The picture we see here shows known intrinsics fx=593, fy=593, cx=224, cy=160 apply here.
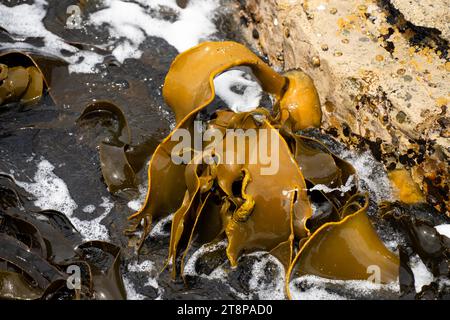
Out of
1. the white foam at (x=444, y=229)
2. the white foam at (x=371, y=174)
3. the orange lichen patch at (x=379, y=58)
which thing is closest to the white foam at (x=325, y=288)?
the white foam at (x=444, y=229)

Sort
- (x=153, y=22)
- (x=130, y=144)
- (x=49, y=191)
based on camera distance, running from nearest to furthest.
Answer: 1. (x=49, y=191)
2. (x=130, y=144)
3. (x=153, y=22)

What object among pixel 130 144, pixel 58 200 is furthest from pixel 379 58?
pixel 58 200

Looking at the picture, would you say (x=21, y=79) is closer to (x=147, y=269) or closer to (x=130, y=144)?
(x=130, y=144)

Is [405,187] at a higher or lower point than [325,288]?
higher

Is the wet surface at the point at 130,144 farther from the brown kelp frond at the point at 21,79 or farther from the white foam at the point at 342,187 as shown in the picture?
the white foam at the point at 342,187

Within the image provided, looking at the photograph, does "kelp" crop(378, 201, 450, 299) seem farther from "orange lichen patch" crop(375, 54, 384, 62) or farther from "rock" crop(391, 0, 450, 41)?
"rock" crop(391, 0, 450, 41)

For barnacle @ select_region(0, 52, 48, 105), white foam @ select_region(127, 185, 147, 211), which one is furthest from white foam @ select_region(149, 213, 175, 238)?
barnacle @ select_region(0, 52, 48, 105)
